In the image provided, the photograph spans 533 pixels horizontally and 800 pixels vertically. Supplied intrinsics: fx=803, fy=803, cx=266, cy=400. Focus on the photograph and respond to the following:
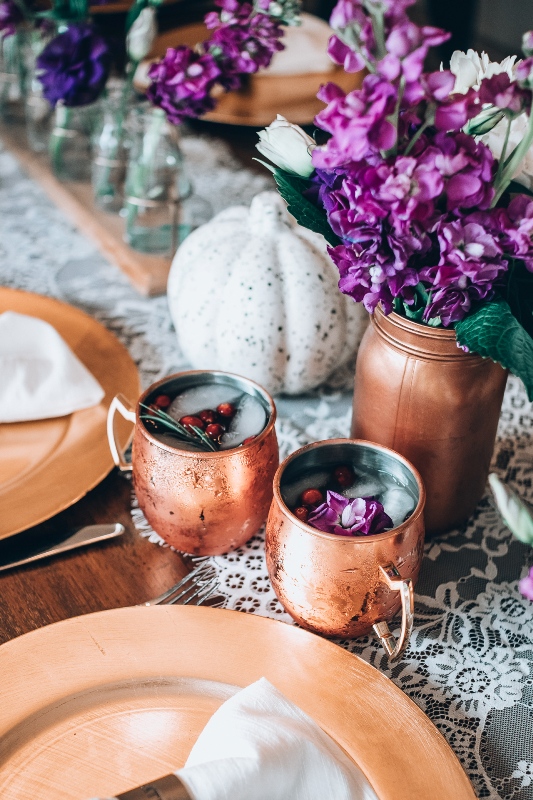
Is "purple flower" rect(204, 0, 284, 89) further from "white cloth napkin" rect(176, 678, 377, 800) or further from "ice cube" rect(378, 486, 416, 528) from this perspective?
"white cloth napkin" rect(176, 678, 377, 800)

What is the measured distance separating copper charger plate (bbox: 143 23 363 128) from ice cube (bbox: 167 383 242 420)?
0.62 meters

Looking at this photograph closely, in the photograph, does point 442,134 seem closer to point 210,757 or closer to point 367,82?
point 367,82

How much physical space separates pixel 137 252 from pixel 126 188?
0.10m

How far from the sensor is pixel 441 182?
1.45 feet

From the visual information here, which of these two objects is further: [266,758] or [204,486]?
[204,486]

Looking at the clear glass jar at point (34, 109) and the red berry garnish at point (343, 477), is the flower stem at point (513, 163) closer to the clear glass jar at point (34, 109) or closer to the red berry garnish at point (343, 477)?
the red berry garnish at point (343, 477)

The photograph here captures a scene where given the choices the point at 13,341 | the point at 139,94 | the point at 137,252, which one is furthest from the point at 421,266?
the point at 139,94

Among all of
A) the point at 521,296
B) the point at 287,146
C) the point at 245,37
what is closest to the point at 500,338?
the point at 521,296

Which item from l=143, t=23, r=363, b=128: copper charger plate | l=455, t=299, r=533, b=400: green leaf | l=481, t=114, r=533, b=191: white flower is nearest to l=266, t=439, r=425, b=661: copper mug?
l=455, t=299, r=533, b=400: green leaf

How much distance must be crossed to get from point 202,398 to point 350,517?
0.17 m

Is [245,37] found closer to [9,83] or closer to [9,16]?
[9,16]

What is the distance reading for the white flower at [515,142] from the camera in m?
0.54

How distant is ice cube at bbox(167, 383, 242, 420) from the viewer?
631 millimetres

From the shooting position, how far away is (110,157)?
1126 millimetres
